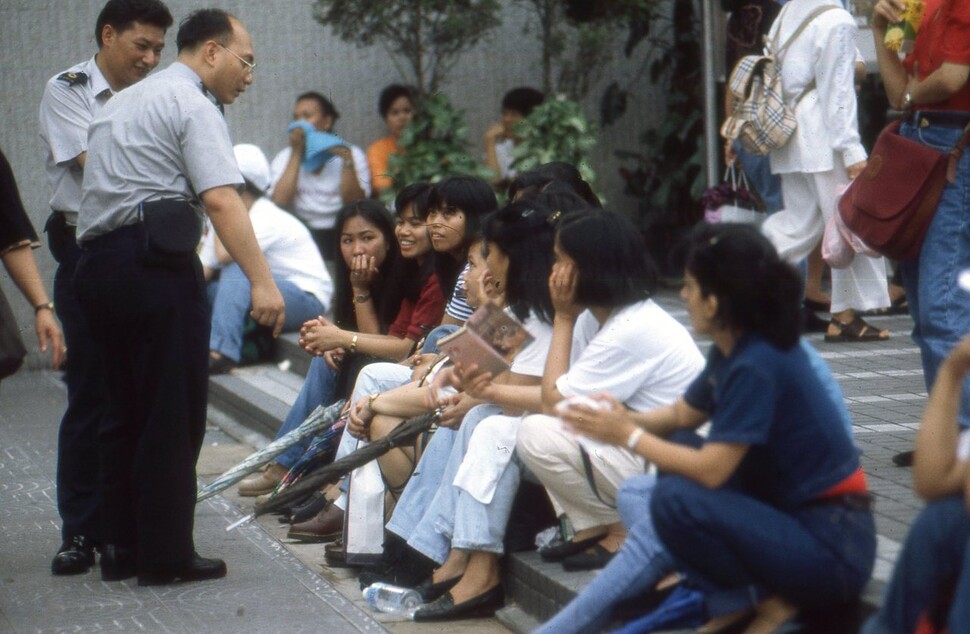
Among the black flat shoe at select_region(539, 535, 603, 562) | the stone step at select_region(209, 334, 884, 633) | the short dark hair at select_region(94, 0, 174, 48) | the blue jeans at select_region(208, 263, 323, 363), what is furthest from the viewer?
the blue jeans at select_region(208, 263, 323, 363)

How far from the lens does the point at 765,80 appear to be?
7.60 m

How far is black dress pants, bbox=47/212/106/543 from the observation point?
582 centimetres

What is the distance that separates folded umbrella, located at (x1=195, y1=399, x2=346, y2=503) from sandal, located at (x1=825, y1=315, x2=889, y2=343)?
294 centimetres

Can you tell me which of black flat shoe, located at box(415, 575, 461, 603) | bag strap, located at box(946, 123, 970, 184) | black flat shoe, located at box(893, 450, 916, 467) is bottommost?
black flat shoe, located at box(415, 575, 461, 603)

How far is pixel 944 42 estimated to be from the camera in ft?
16.2

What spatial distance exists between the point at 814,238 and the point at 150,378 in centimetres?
367

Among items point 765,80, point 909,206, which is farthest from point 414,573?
point 765,80

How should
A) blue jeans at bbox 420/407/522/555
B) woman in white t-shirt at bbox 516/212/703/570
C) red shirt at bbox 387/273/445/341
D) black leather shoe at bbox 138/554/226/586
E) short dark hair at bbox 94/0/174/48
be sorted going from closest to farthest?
Answer: woman in white t-shirt at bbox 516/212/703/570
blue jeans at bbox 420/407/522/555
black leather shoe at bbox 138/554/226/586
short dark hair at bbox 94/0/174/48
red shirt at bbox 387/273/445/341

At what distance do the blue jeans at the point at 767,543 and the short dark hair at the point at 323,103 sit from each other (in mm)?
7030

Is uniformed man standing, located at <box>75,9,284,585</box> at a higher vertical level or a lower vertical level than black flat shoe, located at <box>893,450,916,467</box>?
higher

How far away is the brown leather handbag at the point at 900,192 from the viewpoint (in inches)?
198

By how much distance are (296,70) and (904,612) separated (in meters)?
7.96

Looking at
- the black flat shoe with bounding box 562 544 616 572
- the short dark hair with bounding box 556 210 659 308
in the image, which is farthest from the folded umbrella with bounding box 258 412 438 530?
the short dark hair with bounding box 556 210 659 308

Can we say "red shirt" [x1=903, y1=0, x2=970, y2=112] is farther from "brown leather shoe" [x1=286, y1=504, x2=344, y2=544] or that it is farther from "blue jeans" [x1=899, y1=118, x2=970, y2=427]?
"brown leather shoe" [x1=286, y1=504, x2=344, y2=544]
